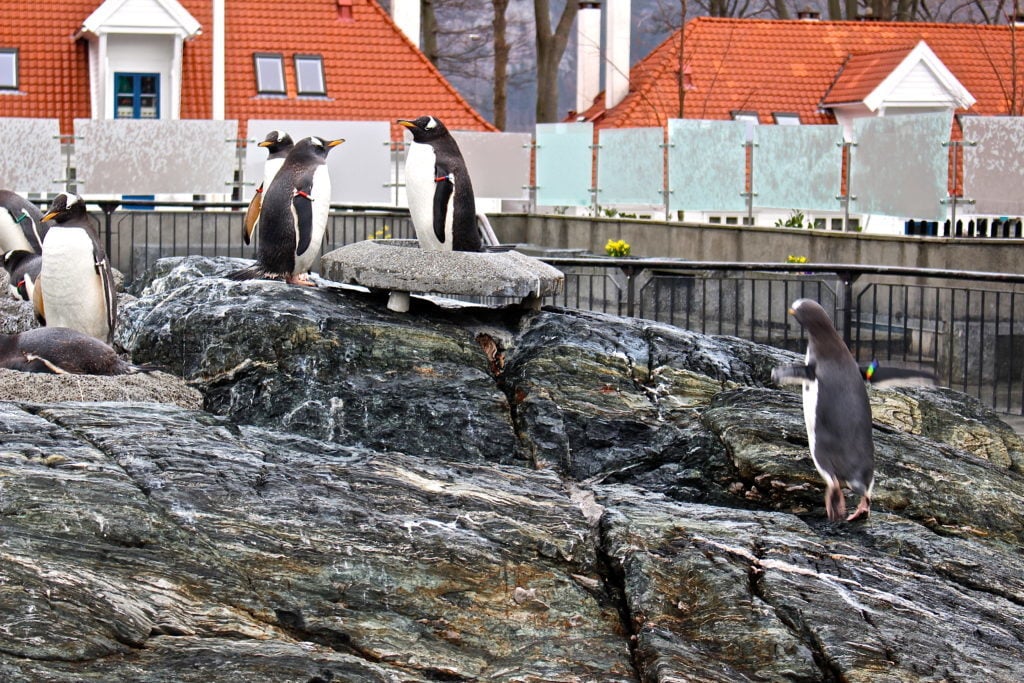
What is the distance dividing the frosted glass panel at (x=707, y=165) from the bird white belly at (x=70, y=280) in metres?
10.2

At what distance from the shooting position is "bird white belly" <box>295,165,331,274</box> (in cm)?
743

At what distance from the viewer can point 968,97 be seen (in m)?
27.2

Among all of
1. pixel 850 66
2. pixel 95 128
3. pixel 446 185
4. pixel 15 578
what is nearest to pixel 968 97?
pixel 850 66

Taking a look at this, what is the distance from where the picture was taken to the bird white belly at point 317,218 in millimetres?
7430

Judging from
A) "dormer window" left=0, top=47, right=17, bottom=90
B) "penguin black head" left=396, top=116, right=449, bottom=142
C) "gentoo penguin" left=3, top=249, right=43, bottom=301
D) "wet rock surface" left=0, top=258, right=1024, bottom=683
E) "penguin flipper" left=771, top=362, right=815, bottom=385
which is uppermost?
"dormer window" left=0, top=47, right=17, bottom=90

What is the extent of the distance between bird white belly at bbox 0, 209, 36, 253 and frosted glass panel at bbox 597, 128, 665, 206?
864 centimetres

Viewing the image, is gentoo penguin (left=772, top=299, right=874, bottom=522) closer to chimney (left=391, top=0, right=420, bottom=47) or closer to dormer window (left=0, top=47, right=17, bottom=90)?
dormer window (left=0, top=47, right=17, bottom=90)

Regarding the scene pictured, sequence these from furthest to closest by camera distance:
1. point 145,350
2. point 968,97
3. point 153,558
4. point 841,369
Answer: point 968,97
point 145,350
point 841,369
point 153,558

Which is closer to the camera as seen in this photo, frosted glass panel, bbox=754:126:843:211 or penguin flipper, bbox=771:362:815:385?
penguin flipper, bbox=771:362:815:385

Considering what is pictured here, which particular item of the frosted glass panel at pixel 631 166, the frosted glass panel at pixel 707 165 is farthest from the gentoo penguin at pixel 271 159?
the frosted glass panel at pixel 631 166

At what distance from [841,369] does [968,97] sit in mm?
23837

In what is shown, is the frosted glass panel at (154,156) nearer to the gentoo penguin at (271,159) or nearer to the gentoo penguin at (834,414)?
the gentoo penguin at (271,159)

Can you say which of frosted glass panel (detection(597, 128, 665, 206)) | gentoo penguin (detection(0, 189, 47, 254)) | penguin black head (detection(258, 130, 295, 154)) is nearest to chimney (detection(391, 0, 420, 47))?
frosted glass panel (detection(597, 128, 665, 206))

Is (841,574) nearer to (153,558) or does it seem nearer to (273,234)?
(153,558)
